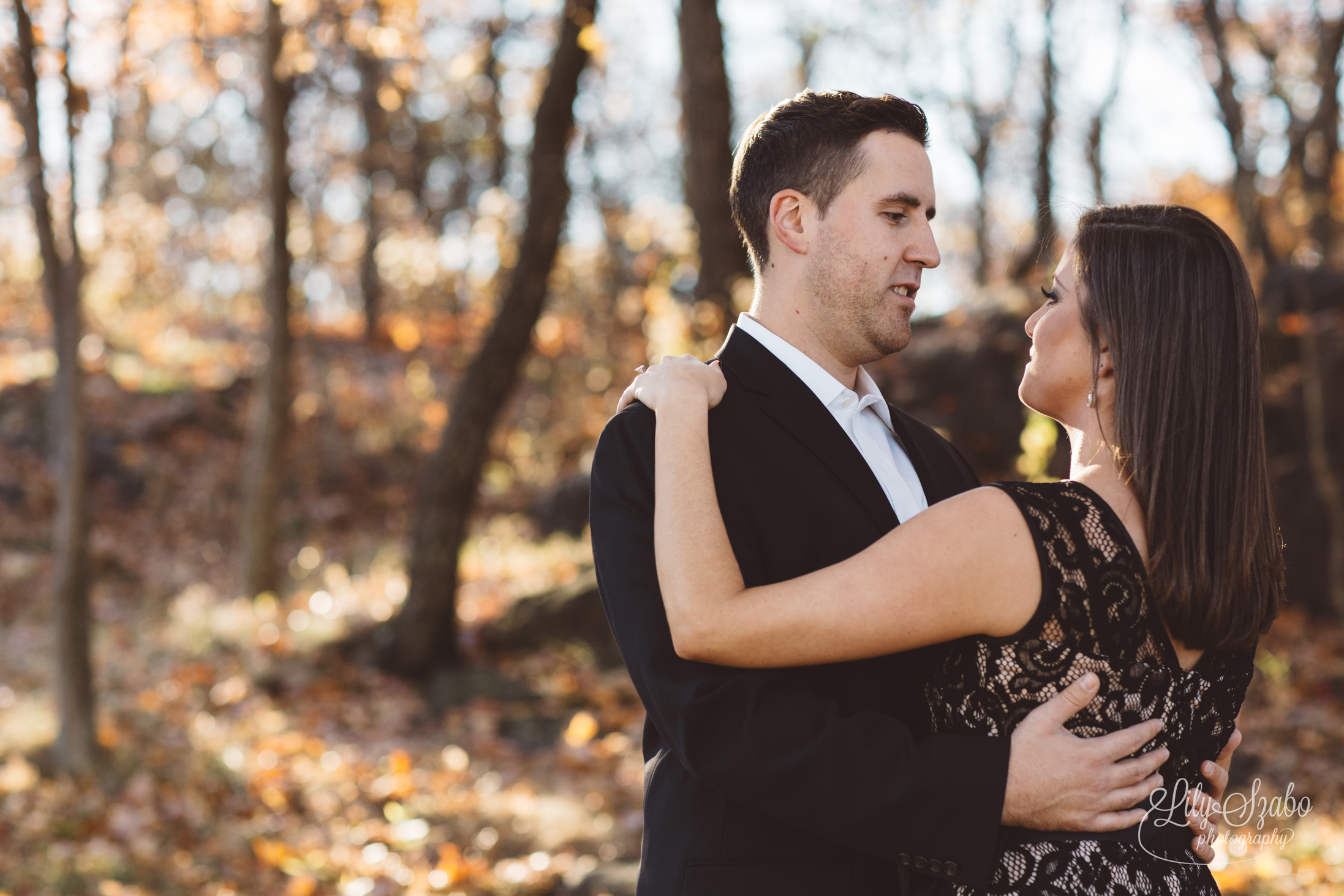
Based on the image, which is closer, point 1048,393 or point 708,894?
point 708,894

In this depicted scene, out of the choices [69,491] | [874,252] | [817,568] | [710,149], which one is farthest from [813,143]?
[69,491]

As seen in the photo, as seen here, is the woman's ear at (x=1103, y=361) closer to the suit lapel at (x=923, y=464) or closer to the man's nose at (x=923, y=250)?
the man's nose at (x=923, y=250)

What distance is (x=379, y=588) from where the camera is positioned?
35.4 feet

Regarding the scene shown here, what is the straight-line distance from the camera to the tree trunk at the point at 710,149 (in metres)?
7.07

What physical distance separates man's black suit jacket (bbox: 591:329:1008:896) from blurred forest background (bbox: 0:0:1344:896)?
0.65 meters

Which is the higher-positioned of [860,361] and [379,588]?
[860,361]

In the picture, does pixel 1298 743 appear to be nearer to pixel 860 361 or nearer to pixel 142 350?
pixel 860 361

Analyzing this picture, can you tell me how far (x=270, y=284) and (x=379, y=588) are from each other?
3.24 m

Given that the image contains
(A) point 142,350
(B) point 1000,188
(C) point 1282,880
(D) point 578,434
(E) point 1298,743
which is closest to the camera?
(C) point 1282,880

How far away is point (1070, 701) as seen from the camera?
→ 6.36ft

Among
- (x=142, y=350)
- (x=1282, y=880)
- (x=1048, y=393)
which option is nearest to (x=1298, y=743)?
(x=1282, y=880)

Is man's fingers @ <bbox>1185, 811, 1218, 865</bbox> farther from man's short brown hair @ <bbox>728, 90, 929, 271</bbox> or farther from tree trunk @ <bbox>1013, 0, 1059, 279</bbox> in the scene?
tree trunk @ <bbox>1013, 0, 1059, 279</bbox>

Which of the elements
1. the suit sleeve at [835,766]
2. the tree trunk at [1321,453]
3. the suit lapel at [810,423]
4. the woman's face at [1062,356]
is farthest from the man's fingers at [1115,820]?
the tree trunk at [1321,453]

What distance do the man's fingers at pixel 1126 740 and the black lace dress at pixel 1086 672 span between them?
0.08 feet
